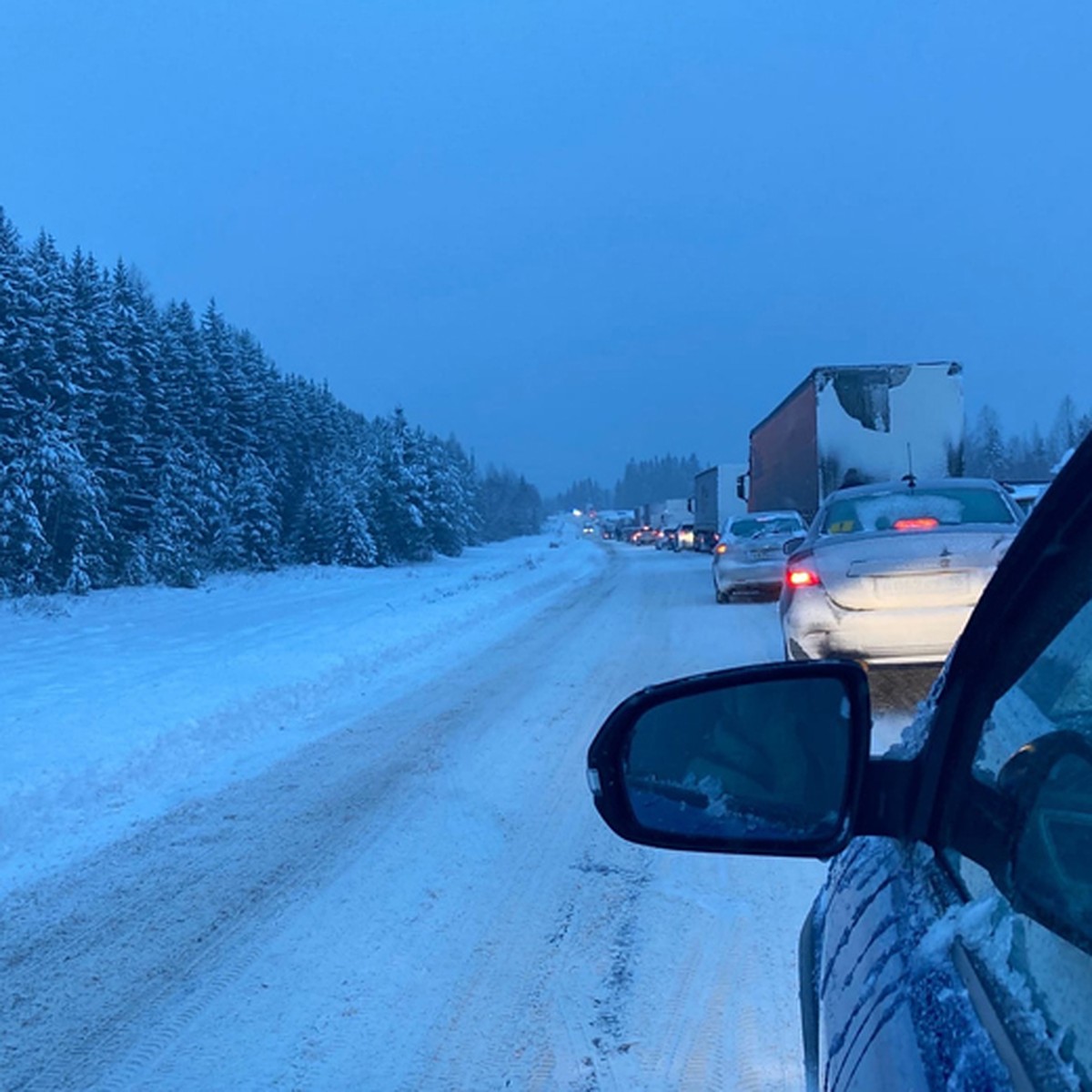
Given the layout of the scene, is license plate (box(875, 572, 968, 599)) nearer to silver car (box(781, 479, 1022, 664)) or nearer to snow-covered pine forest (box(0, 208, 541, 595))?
silver car (box(781, 479, 1022, 664))

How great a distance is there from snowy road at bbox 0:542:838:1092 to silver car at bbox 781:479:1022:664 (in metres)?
2.24

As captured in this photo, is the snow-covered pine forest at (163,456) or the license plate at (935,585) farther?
the snow-covered pine forest at (163,456)

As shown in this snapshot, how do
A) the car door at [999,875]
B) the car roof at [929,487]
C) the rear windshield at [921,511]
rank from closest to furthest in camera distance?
the car door at [999,875] < the rear windshield at [921,511] < the car roof at [929,487]

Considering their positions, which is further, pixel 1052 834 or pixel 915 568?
pixel 915 568

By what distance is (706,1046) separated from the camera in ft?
10.5

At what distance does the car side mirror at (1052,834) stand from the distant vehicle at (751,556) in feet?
55.8

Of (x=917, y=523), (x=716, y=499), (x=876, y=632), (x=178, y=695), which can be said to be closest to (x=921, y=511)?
(x=917, y=523)

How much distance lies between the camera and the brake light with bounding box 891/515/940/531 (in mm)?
7874

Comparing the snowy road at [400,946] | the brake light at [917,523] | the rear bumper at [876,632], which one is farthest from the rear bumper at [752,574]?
the snowy road at [400,946]

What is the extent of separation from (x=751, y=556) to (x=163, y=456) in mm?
37087

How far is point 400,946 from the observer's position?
13.3ft

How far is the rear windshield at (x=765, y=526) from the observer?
18.8 meters

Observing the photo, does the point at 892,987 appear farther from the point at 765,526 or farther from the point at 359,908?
the point at 765,526

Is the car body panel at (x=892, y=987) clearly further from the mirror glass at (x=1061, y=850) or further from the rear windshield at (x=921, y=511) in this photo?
the rear windshield at (x=921, y=511)
